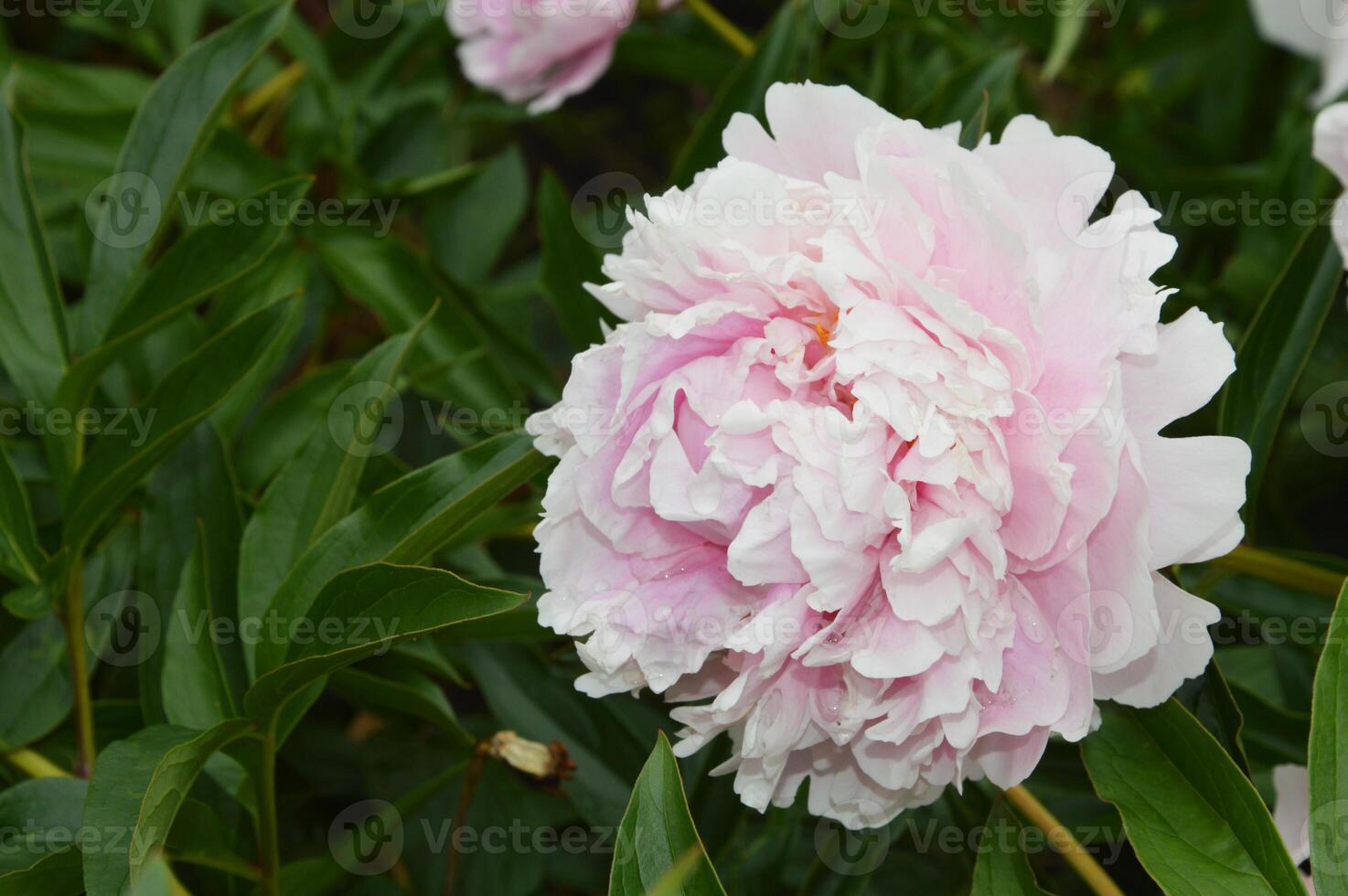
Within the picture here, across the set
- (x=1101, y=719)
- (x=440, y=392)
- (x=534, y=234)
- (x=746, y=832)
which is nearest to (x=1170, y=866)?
(x=1101, y=719)

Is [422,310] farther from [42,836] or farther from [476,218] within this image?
[42,836]

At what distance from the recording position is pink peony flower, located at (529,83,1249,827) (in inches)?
19.5

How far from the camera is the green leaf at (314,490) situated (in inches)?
26.0

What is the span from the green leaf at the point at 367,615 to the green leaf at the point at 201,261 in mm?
233

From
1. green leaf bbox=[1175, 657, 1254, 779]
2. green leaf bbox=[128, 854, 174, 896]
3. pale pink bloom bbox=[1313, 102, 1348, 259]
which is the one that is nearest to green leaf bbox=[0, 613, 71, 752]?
green leaf bbox=[128, 854, 174, 896]

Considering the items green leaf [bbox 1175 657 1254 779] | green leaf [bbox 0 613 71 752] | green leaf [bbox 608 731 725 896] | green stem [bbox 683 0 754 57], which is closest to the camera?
green leaf [bbox 608 731 725 896]

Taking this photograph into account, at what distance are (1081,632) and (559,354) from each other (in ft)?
2.30

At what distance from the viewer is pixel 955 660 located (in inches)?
20.1

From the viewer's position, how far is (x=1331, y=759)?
1.66 feet

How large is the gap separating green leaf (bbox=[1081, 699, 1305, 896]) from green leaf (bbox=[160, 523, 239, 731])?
455mm

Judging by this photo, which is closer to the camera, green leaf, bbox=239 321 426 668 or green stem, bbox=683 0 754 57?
green leaf, bbox=239 321 426 668

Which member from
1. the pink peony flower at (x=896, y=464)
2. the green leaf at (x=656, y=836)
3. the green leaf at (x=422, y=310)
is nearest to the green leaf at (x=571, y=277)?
the green leaf at (x=422, y=310)

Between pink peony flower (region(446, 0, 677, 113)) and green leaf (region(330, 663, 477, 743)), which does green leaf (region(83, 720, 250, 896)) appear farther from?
pink peony flower (region(446, 0, 677, 113))

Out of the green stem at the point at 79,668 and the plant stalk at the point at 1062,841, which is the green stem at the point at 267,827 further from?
the plant stalk at the point at 1062,841
